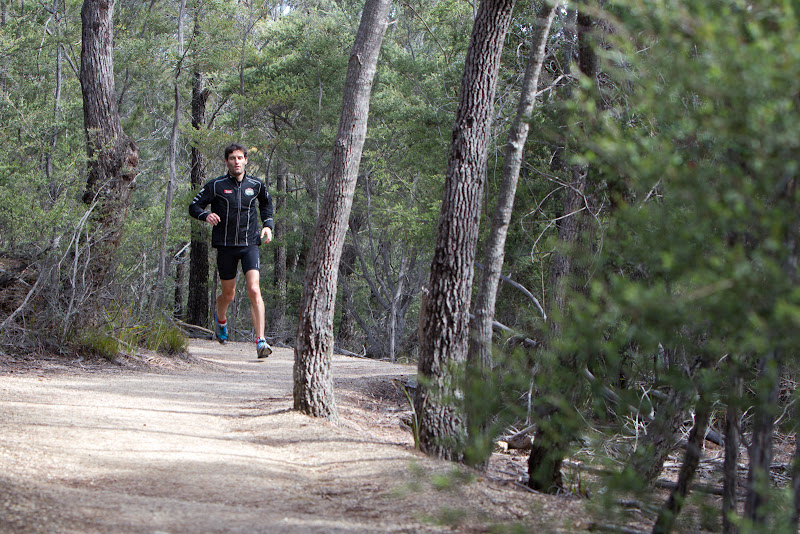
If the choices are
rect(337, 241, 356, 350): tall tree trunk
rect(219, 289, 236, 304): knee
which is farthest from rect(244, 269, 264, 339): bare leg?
rect(337, 241, 356, 350): tall tree trunk

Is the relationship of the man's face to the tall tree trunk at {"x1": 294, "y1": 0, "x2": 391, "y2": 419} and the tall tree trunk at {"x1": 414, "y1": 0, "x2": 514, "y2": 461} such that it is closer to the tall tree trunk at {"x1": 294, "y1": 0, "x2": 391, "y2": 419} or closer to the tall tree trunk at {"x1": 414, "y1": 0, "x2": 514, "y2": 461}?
the tall tree trunk at {"x1": 294, "y1": 0, "x2": 391, "y2": 419}

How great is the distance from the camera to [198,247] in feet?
60.6

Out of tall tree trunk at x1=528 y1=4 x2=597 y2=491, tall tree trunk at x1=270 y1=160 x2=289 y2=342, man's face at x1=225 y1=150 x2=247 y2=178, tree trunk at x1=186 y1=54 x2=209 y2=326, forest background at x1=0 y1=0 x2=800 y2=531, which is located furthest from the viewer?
tall tree trunk at x1=270 y1=160 x2=289 y2=342

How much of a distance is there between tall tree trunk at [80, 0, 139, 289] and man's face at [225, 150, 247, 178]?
1.67 m

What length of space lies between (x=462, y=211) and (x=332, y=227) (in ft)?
4.19

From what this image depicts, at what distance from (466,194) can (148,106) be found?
1904 cm

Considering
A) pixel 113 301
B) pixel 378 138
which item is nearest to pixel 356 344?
pixel 378 138

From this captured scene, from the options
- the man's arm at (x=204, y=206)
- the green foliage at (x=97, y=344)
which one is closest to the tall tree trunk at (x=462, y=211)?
the man's arm at (x=204, y=206)

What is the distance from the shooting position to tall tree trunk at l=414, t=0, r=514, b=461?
489 centimetres

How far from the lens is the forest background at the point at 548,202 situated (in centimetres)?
196

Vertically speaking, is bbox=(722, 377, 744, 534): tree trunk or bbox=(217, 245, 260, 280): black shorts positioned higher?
bbox=(217, 245, 260, 280): black shorts

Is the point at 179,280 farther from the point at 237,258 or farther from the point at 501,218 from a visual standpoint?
the point at 501,218

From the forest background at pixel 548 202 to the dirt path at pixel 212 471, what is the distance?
1.66 ft

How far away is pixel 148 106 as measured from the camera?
71.0 feet
